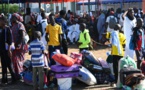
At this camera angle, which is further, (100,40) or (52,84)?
(100,40)

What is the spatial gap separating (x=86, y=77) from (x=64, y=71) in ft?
2.12

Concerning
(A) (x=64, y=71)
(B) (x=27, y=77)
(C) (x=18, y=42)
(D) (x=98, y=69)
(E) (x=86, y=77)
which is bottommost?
(B) (x=27, y=77)

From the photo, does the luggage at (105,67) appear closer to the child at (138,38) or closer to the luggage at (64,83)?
the child at (138,38)

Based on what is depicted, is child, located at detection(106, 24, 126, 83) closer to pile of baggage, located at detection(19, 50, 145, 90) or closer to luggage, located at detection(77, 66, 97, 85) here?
pile of baggage, located at detection(19, 50, 145, 90)

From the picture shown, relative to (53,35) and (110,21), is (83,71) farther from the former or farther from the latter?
(110,21)

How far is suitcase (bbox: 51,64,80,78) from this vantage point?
7156mm

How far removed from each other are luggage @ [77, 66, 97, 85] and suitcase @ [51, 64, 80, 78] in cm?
24

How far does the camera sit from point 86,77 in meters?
7.55

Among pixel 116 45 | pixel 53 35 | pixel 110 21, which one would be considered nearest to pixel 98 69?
pixel 116 45

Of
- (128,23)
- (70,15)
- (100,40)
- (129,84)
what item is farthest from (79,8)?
(129,84)

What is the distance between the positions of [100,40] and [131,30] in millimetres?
6982

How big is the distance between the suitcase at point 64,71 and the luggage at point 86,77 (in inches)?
9.5

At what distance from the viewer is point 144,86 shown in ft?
19.3

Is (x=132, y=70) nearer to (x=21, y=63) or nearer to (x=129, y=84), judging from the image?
(x=129, y=84)
